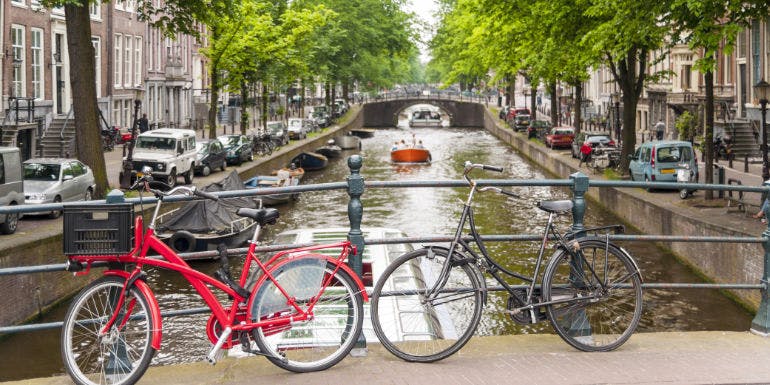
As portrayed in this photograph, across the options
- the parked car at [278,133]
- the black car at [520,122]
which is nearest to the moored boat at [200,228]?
the parked car at [278,133]

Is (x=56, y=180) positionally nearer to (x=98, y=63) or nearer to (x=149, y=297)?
(x=149, y=297)

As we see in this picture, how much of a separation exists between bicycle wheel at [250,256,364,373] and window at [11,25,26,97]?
33061 mm

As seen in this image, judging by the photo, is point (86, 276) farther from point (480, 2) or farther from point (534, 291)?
point (480, 2)

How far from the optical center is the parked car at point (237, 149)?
133ft

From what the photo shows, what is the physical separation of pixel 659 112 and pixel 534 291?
54.7 meters

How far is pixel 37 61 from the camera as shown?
39.2 metres

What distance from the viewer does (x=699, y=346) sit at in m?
6.93

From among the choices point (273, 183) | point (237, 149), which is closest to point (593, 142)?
point (237, 149)

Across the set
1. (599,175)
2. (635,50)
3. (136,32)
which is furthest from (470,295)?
(136,32)

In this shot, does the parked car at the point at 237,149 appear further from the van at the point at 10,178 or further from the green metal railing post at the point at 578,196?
the green metal railing post at the point at 578,196

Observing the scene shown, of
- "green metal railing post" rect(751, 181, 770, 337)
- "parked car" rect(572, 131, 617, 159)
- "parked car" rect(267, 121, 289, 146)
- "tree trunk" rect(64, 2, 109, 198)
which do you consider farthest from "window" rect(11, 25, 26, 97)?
"green metal railing post" rect(751, 181, 770, 337)

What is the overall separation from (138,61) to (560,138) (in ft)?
73.4

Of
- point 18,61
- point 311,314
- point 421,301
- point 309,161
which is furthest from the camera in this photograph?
point 309,161

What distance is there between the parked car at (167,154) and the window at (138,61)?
18.8 m
